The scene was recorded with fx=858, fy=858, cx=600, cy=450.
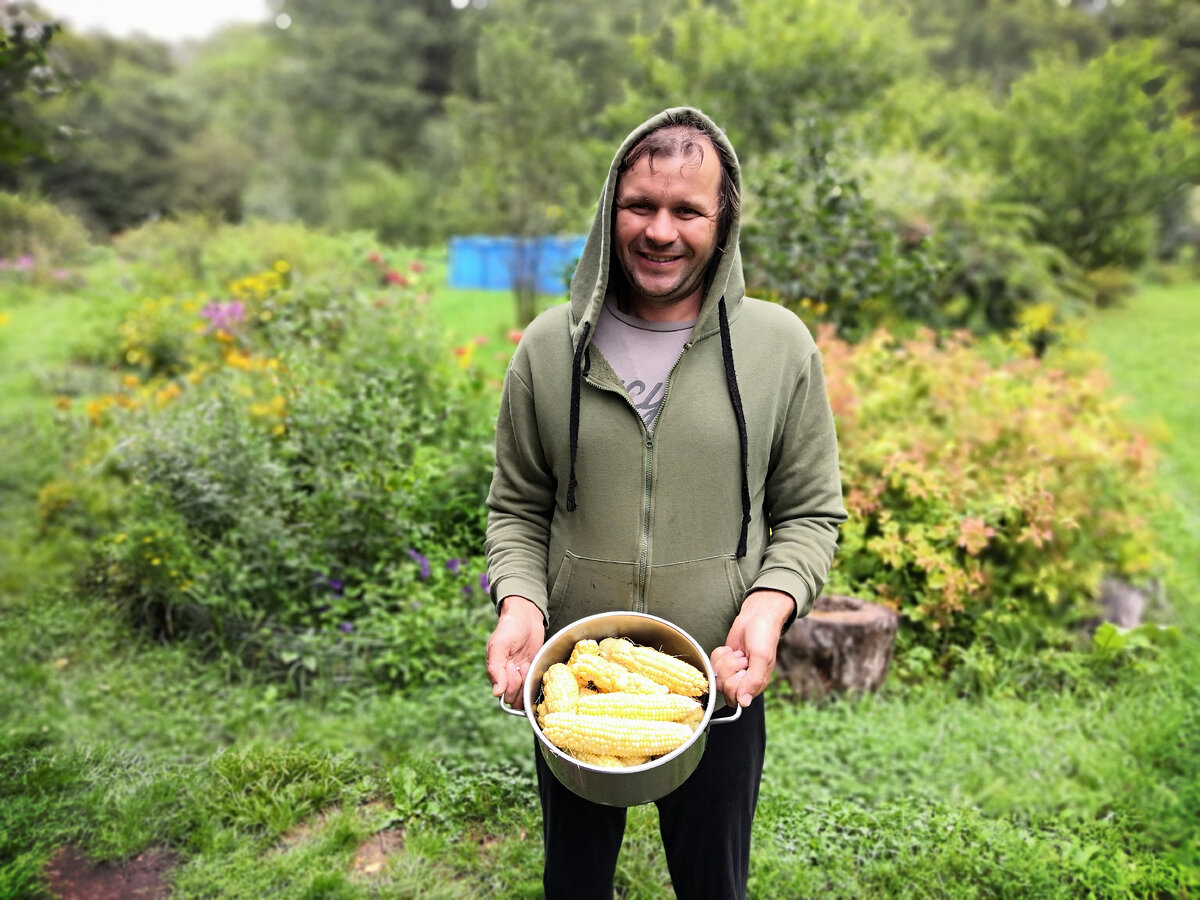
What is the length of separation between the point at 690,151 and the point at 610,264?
0.27 m

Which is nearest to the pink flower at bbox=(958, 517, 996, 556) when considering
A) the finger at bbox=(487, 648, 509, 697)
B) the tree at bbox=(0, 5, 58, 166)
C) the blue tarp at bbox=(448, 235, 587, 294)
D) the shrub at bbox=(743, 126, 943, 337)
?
the shrub at bbox=(743, 126, 943, 337)

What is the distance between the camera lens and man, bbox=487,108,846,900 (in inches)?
63.3

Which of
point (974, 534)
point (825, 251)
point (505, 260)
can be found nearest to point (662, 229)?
point (974, 534)

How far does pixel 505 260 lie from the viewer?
464 inches

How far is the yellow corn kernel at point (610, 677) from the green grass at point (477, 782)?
143 centimetres

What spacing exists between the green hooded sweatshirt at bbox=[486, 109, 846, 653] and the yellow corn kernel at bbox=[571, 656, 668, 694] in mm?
189

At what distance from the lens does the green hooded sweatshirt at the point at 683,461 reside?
166cm

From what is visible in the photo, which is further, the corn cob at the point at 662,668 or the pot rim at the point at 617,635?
the corn cob at the point at 662,668

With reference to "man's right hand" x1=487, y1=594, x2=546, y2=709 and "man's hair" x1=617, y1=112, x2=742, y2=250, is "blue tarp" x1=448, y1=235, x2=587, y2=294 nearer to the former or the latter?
"man's hair" x1=617, y1=112, x2=742, y2=250

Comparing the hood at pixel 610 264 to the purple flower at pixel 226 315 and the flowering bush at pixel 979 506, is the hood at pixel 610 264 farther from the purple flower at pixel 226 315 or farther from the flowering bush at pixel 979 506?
the purple flower at pixel 226 315

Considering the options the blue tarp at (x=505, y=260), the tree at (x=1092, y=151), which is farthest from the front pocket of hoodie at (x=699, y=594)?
the tree at (x=1092, y=151)

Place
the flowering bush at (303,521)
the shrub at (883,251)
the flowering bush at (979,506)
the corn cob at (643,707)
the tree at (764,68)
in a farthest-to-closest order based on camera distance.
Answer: the tree at (764,68)
the shrub at (883,251)
the flowering bush at (979,506)
the flowering bush at (303,521)
the corn cob at (643,707)

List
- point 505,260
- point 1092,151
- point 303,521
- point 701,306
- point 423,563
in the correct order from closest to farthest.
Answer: point 701,306 → point 423,563 → point 303,521 → point 505,260 → point 1092,151

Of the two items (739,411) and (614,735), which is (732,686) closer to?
(614,735)
